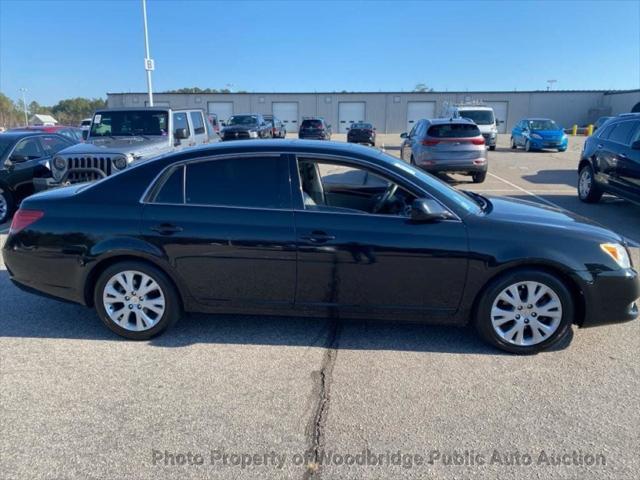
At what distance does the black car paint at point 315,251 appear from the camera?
3643 mm

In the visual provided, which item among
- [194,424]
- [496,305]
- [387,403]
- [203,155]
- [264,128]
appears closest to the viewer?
[194,424]

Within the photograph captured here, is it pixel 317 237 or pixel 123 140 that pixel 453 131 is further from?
pixel 317 237

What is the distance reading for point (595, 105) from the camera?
50156 millimetres

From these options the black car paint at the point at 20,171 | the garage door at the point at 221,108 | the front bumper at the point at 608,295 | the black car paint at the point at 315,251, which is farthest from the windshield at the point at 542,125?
the garage door at the point at 221,108

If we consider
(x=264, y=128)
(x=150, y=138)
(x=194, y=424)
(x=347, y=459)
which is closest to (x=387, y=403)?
(x=347, y=459)

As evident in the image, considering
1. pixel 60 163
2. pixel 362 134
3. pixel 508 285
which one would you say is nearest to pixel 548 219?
pixel 508 285

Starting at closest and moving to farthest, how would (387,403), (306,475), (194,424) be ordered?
(306,475), (194,424), (387,403)

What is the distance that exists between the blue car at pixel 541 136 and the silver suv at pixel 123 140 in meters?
17.8

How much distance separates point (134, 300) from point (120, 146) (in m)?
5.59

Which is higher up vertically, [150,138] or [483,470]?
[150,138]

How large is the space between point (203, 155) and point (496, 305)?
2.57 meters

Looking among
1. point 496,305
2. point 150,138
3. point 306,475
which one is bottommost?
point 306,475

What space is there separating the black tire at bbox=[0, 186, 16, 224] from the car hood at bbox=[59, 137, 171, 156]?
1244 millimetres

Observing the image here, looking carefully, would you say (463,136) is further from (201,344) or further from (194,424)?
(194,424)
